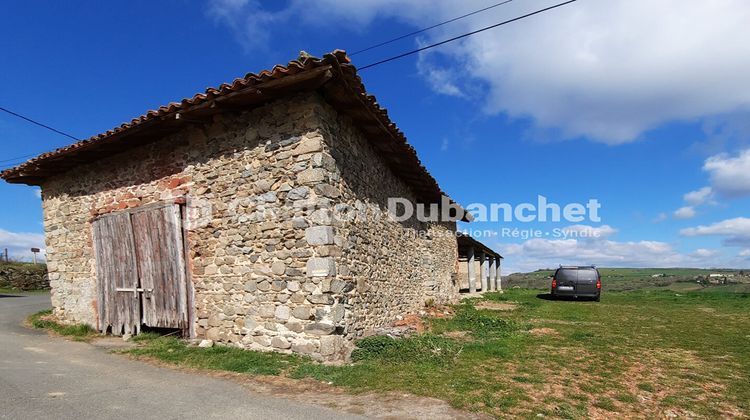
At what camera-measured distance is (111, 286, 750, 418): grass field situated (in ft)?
14.0

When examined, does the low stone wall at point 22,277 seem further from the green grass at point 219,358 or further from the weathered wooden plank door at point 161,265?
the green grass at point 219,358

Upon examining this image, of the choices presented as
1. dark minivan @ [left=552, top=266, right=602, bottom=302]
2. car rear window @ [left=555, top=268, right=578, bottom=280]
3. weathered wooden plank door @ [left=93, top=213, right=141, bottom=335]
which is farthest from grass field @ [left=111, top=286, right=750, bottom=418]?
car rear window @ [left=555, top=268, right=578, bottom=280]

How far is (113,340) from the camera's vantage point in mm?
7770

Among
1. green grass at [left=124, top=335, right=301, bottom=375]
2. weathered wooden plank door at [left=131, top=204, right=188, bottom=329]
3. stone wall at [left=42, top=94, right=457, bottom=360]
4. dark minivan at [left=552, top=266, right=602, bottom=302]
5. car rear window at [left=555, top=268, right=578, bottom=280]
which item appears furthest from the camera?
car rear window at [left=555, top=268, right=578, bottom=280]

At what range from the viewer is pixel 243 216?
21.8ft

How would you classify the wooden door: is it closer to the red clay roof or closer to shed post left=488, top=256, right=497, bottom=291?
the red clay roof

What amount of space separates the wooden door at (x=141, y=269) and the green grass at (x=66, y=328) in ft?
1.09

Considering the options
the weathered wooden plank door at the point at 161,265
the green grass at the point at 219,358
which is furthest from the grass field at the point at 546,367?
the weathered wooden plank door at the point at 161,265

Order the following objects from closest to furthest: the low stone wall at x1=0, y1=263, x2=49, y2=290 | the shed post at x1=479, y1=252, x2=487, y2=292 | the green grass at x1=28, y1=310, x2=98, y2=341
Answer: the green grass at x1=28, y1=310, x2=98, y2=341, the low stone wall at x1=0, y1=263, x2=49, y2=290, the shed post at x1=479, y1=252, x2=487, y2=292

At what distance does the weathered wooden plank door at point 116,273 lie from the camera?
7895mm

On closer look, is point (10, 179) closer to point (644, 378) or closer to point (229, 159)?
point (229, 159)

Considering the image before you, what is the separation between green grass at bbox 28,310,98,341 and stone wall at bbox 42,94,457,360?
0.84 feet

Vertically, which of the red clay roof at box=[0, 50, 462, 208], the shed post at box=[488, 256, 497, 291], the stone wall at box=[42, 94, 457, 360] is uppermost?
the red clay roof at box=[0, 50, 462, 208]

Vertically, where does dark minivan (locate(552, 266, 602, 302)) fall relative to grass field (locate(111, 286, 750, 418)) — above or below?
below
